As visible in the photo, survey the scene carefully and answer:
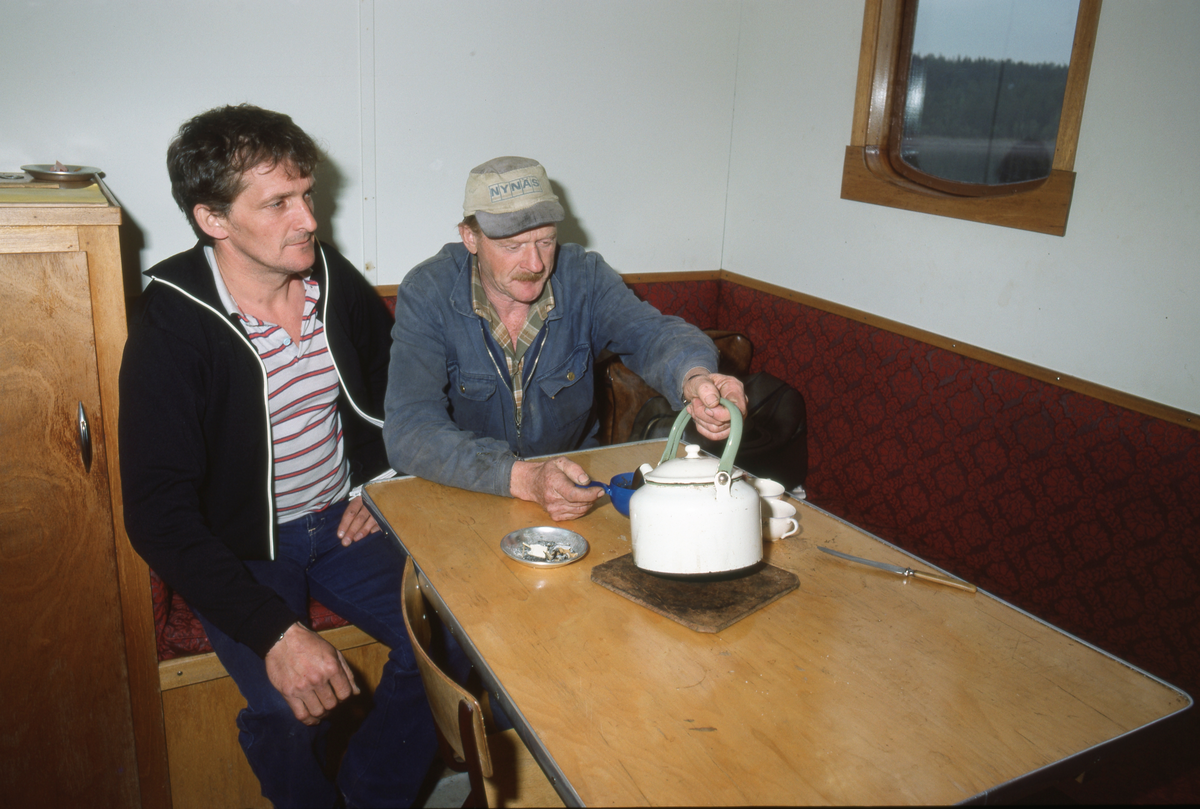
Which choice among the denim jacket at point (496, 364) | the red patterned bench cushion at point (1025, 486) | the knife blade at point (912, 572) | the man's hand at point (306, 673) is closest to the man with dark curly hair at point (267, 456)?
the man's hand at point (306, 673)

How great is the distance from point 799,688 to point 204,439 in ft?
4.97

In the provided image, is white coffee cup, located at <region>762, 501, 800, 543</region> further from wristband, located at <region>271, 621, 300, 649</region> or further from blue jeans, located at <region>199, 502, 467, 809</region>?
wristband, located at <region>271, 621, 300, 649</region>

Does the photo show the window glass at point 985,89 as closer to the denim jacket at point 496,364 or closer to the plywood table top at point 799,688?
the denim jacket at point 496,364

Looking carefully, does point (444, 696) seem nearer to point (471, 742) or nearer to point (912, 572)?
point (471, 742)

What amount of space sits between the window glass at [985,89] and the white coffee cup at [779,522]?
160 cm

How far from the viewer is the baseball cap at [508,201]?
206cm

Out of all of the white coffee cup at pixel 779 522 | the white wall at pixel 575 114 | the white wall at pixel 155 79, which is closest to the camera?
the white coffee cup at pixel 779 522

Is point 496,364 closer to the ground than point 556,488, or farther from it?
farther from it

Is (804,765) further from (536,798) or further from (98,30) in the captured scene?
(98,30)

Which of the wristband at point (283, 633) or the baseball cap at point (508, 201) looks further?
the baseball cap at point (508, 201)

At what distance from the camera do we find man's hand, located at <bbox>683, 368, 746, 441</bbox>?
1.73 meters

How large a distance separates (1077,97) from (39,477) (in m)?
2.89

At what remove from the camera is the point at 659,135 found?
11.3 feet

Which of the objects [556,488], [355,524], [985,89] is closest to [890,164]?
[985,89]
